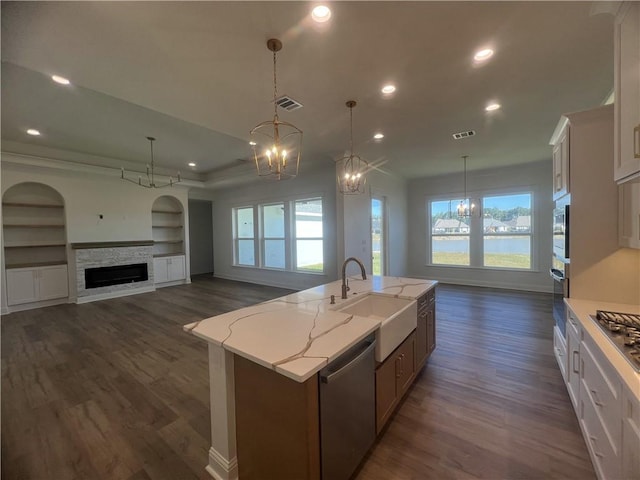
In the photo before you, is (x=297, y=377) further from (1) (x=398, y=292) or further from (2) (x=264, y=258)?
(2) (x=264, y=258)

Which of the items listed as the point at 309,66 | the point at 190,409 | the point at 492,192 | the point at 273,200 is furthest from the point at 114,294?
the point at 492,192

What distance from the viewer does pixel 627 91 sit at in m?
1.55

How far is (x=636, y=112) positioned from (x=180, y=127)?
4.97m

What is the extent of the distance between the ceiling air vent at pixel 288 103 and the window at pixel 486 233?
5572mm

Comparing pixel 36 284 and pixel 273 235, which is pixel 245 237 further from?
pixel 36 284

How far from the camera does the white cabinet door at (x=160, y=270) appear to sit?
7164mm

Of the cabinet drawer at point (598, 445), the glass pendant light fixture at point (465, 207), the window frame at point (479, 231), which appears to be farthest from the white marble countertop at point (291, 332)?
the window frame at point (479, 231)

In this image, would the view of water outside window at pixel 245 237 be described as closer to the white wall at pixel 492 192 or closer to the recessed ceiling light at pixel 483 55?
the white wall at pixel 492 192

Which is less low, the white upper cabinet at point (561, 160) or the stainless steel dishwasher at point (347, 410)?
the white upper cabinet at point (561, 160)

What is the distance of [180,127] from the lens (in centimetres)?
422

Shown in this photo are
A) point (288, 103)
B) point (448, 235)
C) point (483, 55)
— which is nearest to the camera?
point (483, 55)

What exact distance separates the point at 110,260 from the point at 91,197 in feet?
4.90

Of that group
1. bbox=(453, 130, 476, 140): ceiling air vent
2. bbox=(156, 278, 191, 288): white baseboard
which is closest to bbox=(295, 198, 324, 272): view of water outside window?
bbox=(453, 130, 476, 140): ceiling air vent

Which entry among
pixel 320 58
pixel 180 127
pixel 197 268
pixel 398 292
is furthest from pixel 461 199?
pixel 197 268
